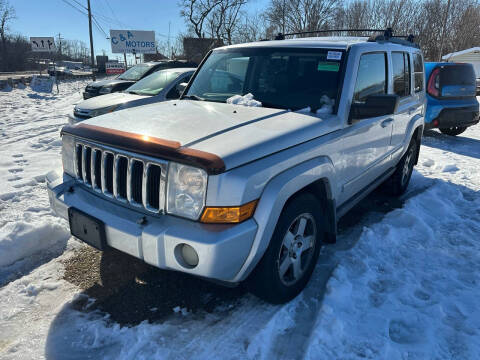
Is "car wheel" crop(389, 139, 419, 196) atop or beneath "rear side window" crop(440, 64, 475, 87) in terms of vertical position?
beneath

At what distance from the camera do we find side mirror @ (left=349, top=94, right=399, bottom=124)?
2.77 metres

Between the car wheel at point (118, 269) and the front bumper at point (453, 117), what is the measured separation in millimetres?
7305

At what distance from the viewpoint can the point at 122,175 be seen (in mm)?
2352

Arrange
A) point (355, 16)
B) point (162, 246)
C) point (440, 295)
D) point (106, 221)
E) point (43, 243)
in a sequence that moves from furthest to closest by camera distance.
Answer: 1. point (355, 16)
2. point (43, 243)
3. point (440, 295)
4. point (106, 221)
5. point (162, 246)

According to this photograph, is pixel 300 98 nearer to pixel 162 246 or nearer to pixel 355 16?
pixel 162 246

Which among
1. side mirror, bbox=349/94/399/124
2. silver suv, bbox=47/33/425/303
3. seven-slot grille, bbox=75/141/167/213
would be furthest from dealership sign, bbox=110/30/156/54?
side mirror, bbox=349/94/399/124

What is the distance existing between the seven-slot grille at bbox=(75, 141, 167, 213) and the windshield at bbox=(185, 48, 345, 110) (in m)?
1.32

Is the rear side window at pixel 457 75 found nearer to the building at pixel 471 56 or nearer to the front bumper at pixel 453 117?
the front bumper at pixel 453 117

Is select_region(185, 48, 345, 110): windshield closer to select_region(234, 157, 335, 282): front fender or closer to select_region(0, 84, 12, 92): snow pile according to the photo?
select_region(234, 157, 335, 282): front fender

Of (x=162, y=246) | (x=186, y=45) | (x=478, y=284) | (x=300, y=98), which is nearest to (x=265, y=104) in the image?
(x=300, y=98)

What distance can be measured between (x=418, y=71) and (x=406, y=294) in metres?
3.30

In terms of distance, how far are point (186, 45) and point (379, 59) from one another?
112ft

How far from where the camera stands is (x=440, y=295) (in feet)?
9.04

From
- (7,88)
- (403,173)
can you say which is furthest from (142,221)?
(7,88)
